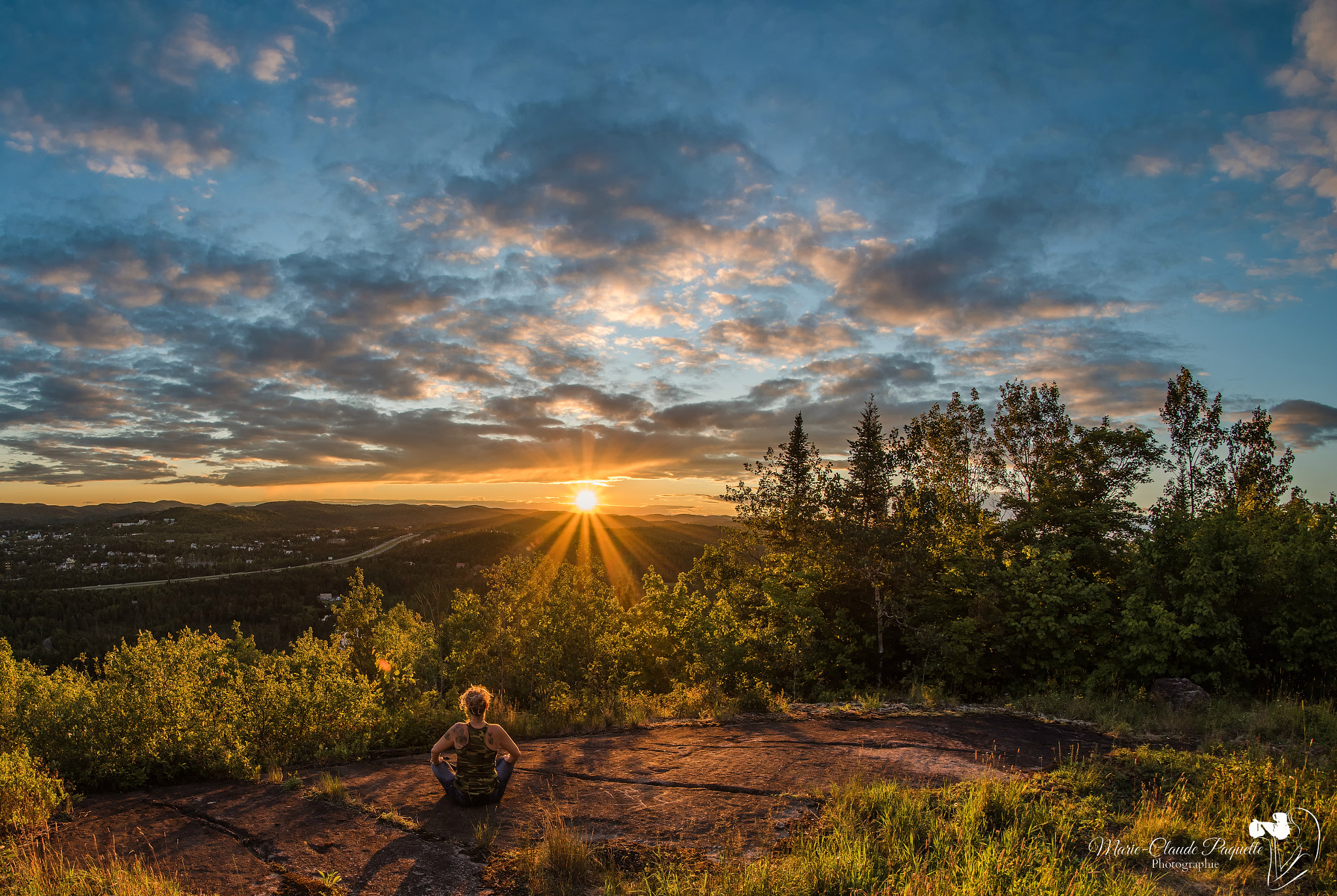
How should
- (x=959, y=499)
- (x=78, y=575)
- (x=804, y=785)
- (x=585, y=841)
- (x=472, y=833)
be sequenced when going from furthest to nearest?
1. (x=78, y=575)
2. (x=959, y=499)
3. (x=804, y=785)
4. (x=472, y=833)
5. (x=585, y=841)

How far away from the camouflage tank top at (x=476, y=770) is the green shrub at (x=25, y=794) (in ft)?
14.4

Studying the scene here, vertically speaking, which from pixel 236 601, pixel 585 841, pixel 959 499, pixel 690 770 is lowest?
pixel 236 601

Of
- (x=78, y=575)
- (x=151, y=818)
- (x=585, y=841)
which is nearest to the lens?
(x=585, y=841)

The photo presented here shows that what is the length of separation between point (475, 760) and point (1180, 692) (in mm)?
14926

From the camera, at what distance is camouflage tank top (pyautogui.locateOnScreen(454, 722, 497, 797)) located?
21.6 feet

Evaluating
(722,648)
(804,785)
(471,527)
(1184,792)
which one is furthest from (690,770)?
(471,527)

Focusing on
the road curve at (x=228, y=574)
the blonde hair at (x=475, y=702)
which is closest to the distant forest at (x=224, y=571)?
the road curve at (x=228, y=574)

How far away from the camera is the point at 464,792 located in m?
6.61

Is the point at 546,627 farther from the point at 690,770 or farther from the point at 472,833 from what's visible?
the point at 472,833

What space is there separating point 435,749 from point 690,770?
3420 millimetres

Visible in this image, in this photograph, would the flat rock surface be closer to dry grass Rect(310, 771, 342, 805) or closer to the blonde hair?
dry grass Rect(310, 771, 342, 805)

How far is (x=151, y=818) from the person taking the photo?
6543 mm

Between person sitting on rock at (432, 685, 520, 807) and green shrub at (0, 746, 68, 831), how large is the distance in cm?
413

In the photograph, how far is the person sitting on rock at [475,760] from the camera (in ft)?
21.7
